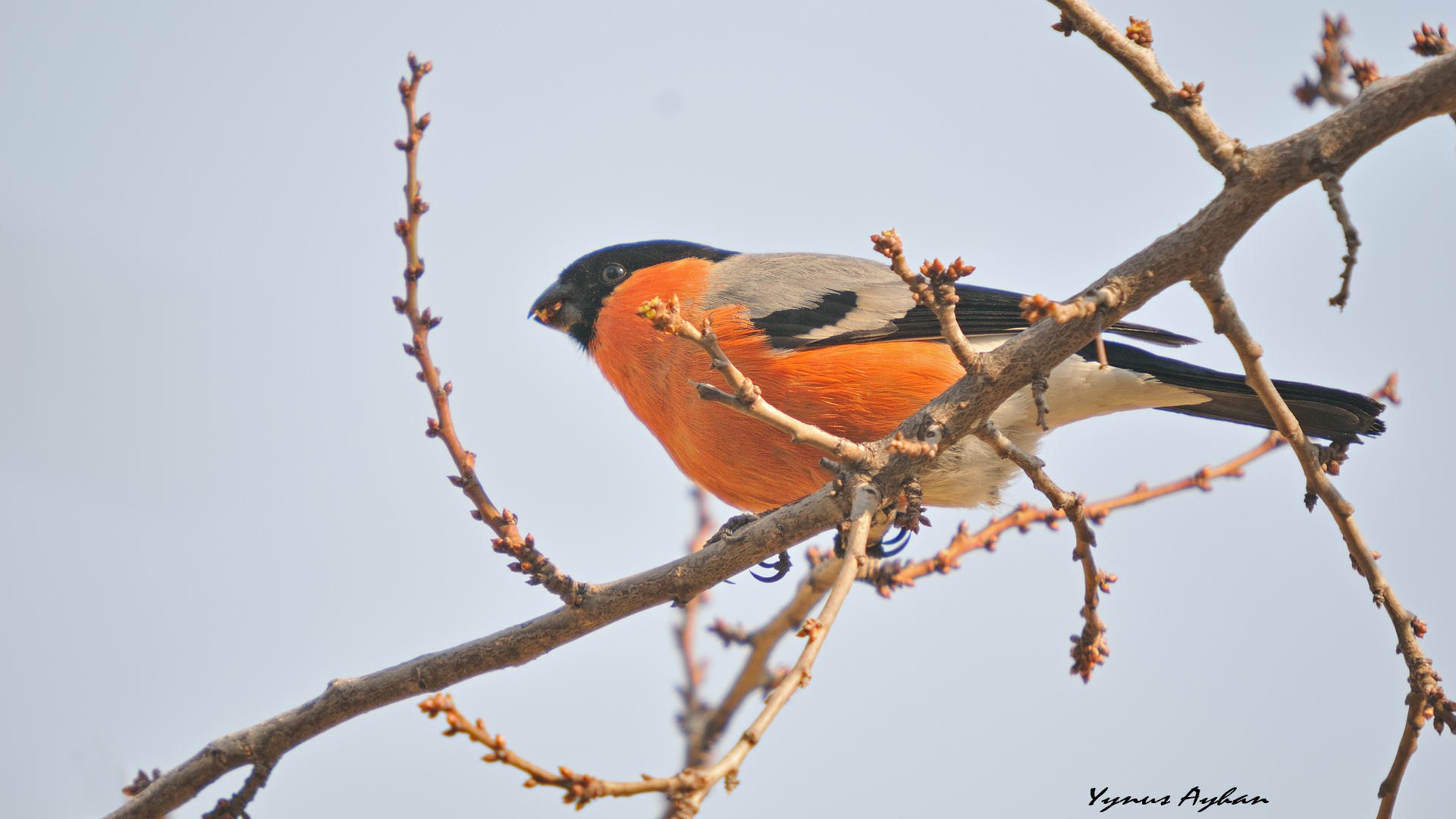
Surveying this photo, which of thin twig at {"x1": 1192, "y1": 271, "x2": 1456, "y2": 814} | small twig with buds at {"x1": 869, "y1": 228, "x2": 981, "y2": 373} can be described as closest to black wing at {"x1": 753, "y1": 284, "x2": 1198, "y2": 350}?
thin twig at {"x1": 1192, "y1": 271, "x2": 1456, "y2": 814}

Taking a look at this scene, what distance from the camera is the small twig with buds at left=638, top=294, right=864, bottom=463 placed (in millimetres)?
2041

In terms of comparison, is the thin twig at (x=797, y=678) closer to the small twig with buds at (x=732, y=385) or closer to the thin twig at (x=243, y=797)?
the small twig with buds at (x=732, y=385)

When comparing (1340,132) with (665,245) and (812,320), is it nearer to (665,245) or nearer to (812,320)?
(812,320)

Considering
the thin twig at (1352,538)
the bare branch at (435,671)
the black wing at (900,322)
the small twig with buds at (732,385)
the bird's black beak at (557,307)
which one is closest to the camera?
the small twig with buds at (732,385)

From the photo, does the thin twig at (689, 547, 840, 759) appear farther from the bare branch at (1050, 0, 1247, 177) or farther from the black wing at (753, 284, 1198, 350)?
the bare branch at (1050, 0, 1247, 177)

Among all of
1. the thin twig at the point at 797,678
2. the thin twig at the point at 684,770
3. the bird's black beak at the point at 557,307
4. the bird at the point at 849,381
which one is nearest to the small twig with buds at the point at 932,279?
the thin twig at the point at 797,678

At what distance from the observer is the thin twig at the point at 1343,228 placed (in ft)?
7.14

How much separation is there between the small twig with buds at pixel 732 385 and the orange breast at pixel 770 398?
1474 mm

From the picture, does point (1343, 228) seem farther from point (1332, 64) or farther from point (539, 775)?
point (539, 775)

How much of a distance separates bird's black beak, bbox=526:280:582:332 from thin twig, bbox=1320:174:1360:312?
3.67m

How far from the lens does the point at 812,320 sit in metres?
4.33

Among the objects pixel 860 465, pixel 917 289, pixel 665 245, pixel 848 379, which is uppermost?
pixel 665 245

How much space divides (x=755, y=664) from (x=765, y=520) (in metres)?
1.64

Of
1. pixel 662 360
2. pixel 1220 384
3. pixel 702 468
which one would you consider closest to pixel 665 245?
pixel 662 360
